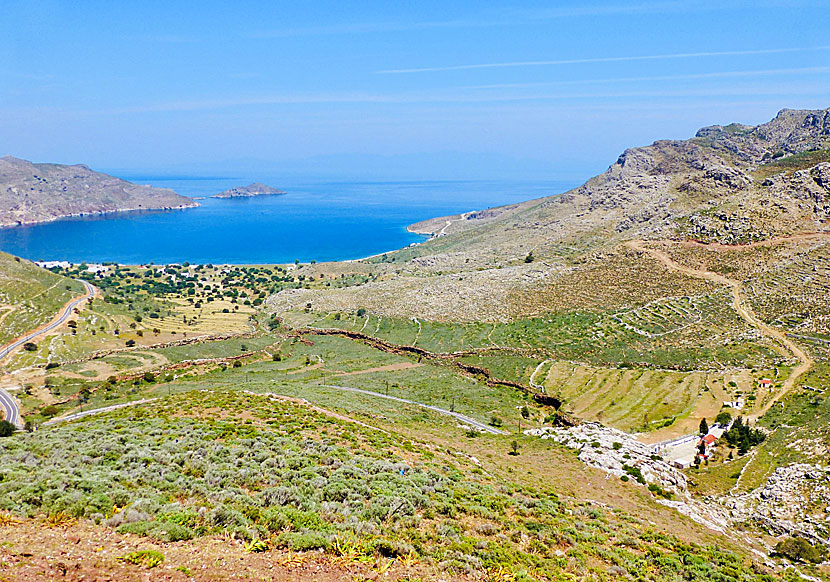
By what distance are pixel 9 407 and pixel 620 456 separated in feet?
183

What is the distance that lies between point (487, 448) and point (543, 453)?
3.86 metres

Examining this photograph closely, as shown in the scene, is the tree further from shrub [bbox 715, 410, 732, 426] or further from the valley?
shrub [bbox 715, 410, 732, 426]

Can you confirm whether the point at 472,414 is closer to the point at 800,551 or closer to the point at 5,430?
the point at 800,551

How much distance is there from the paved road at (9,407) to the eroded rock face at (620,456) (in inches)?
A: 1818

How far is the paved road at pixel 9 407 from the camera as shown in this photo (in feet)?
147

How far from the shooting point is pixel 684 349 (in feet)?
196

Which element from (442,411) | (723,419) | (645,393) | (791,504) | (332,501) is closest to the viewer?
(332,501)

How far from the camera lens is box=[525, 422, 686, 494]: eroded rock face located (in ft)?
98.6

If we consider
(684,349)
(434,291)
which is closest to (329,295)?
(434,291)

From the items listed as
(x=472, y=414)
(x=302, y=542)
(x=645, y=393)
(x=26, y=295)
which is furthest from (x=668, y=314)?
(x=26, y=295)

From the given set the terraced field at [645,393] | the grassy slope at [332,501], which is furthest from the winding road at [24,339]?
the terraced field at [645,393]

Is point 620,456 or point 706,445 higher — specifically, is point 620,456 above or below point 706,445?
above

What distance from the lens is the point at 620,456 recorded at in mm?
31844

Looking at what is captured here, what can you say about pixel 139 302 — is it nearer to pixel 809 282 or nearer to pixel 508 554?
pixel 508 554
